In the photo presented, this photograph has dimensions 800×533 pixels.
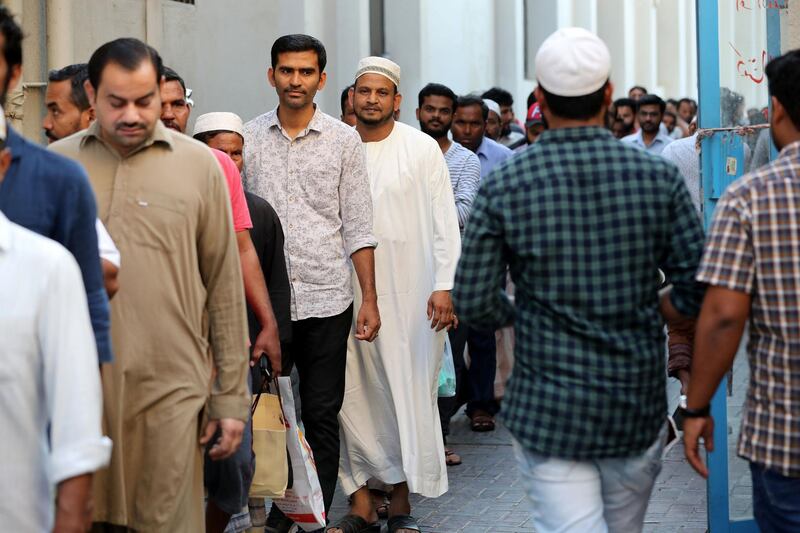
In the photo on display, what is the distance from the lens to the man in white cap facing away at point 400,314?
22.7ft

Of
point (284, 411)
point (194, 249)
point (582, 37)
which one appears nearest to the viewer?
point (582, 37)

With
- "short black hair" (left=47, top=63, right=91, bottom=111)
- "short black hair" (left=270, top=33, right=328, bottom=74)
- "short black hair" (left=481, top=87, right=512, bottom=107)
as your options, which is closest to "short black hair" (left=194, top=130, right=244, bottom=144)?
"short black hair" (left=270, top=33, right=328, bottom=74)

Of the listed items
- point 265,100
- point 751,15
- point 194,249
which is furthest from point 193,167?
point 265,100

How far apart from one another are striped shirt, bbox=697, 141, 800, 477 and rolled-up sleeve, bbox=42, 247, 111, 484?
1.60 metres

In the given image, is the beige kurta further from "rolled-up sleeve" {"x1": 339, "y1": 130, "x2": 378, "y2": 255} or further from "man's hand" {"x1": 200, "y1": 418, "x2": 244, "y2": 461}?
"rolled-up sleeve" {"x1": 339, "y1": 130, "x2": 378, "y2": 255}

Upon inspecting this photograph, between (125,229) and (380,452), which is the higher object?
(125,229)

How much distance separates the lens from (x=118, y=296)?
430 centimetres

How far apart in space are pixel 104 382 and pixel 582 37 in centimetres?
167

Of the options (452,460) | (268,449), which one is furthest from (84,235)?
(452,460)

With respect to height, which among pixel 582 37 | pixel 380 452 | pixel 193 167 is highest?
pixel 582 37

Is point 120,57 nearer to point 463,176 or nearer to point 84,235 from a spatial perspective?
point 84,235

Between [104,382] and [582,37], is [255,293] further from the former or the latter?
[582,37]

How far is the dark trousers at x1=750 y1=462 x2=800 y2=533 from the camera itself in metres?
3.73

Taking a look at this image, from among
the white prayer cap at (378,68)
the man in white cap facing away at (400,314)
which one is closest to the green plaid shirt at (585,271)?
the man in white cap facing away at (400,314)
